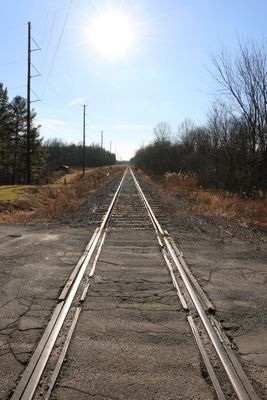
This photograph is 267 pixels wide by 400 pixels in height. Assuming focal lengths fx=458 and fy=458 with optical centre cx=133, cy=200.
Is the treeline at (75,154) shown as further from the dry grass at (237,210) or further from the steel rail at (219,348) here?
the steel rail at (219,348)

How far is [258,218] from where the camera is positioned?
1599cm

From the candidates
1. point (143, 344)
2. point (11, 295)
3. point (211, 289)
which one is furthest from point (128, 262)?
point (143, 344)

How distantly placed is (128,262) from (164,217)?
26.6 feet

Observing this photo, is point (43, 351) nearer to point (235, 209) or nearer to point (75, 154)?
point (235, 209)

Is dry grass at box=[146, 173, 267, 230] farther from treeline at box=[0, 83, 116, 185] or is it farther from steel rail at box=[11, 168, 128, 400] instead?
treeline at box=[0, 83, 116, 185]

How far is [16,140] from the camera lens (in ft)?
225

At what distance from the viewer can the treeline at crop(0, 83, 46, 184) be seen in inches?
2544

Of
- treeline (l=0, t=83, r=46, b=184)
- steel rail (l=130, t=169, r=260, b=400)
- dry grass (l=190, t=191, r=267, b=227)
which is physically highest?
treeline (l=0, t=83, r=46, b=184)


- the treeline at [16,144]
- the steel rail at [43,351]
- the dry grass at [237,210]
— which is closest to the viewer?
the steel rail at [43,351]

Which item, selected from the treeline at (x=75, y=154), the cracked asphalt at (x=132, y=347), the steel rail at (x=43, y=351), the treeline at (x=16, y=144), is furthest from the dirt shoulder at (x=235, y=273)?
the treeline at (x=75, y=154)

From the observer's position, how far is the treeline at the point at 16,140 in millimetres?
64625

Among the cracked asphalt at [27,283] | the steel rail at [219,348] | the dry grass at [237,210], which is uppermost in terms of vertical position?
the dry grass at [237,210]

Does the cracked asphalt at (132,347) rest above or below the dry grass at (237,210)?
below

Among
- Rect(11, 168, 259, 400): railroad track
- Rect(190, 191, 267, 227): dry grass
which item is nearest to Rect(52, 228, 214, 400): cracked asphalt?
Rect(11, 168, 259, 400): railroad track
